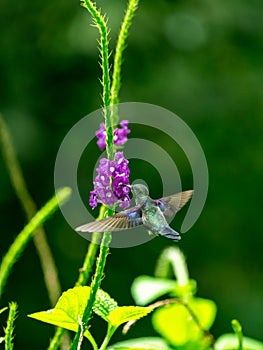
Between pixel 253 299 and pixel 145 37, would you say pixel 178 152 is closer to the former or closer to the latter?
pixel 145 37

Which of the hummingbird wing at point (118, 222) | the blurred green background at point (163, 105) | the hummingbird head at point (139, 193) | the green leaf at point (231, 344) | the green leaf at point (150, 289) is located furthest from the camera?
the blurred green background at point (163, 105)

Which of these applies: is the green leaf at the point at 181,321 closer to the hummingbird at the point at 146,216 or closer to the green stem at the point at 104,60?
the hummingbird at the point at 146,216

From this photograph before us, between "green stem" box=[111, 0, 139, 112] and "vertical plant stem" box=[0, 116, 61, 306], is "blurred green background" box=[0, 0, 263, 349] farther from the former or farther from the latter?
"green stem" box=[111, 0, 139, 112]

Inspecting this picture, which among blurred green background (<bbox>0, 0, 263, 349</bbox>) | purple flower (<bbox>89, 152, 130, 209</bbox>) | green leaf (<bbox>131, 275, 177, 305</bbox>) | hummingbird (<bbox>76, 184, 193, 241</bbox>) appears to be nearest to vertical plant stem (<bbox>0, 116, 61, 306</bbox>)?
green leaf (<bbox>131, 275, 177, 305</bbox>)

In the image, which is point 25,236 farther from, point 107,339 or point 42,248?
point 42,248

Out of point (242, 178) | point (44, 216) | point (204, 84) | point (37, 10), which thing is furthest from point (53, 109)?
point (44, 216)

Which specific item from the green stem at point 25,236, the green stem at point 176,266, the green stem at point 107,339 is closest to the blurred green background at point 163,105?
the green stem at point 176,266
